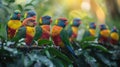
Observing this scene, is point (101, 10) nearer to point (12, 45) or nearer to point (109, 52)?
point (109, 52)

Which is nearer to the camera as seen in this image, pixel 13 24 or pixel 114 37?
pixel 13 24

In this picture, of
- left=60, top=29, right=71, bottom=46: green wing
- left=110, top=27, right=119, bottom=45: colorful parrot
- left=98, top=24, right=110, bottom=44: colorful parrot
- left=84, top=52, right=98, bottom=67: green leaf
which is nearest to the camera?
left=60, top=29, right=71, bottom=46: green wing

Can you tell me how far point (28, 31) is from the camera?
3.22m

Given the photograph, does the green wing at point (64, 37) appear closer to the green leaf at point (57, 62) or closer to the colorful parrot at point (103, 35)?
the green leaf at point (57, 62)

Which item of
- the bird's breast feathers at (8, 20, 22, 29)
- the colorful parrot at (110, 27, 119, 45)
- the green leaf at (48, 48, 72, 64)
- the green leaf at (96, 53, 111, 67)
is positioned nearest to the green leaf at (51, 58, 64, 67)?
the green leaf at (48, 48, 72, 64)

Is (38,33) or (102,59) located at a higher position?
(38,33)

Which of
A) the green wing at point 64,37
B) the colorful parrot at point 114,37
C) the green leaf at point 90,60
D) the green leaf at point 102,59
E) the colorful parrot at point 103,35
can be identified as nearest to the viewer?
the green wing at point 64,37

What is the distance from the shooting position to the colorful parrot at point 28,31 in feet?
10.4

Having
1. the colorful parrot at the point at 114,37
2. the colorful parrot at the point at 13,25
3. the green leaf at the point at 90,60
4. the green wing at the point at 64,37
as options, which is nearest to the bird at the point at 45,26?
the green wing at the point at 64,37

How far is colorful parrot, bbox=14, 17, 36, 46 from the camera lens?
10.4 feet

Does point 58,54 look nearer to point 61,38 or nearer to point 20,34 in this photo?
point 61,38

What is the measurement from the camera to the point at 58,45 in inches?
140

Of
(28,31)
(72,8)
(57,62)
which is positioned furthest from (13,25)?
(72,8)

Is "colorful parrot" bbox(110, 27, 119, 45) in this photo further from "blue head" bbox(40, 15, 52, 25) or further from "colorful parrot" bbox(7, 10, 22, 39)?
"colorful parrot" bbox(7, 10, 22, 39)
